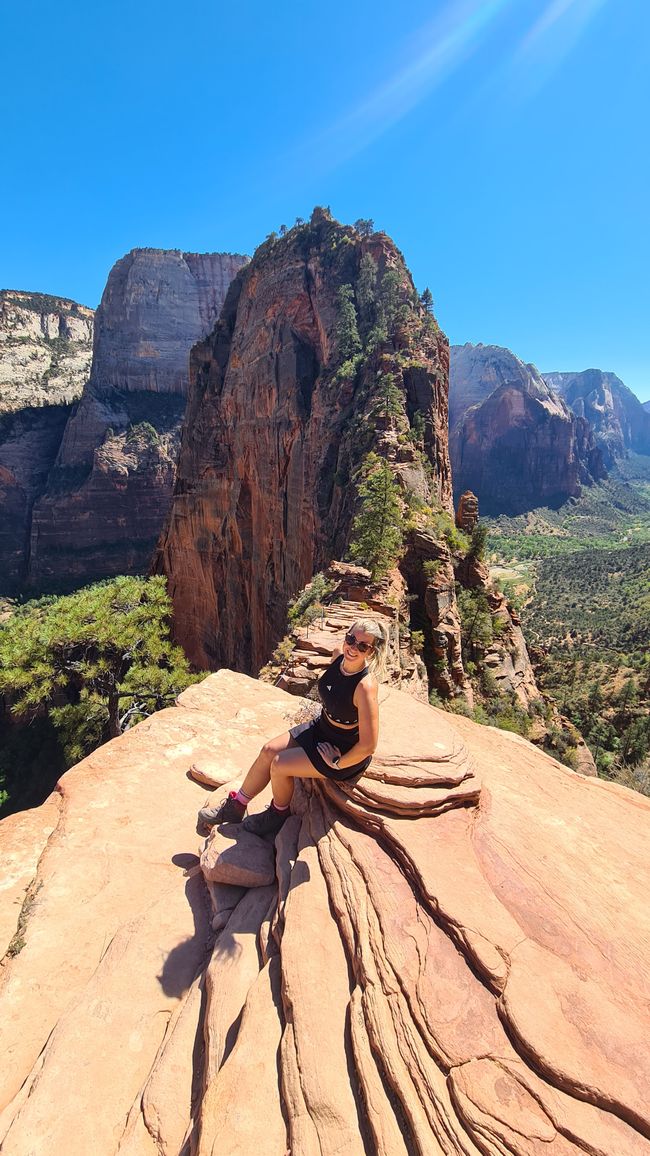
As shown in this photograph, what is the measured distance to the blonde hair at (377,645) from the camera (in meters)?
4.23

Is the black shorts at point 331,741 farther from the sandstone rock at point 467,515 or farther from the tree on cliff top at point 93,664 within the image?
the sandstone rock at point 467,515

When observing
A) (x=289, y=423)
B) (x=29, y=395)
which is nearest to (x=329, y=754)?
(x=289, y=423)

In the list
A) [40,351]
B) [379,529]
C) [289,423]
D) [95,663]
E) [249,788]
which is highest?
[40,351]

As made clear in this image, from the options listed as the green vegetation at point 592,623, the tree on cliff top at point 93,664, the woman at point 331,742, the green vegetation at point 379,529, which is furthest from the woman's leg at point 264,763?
the green vegetation at point 592,623

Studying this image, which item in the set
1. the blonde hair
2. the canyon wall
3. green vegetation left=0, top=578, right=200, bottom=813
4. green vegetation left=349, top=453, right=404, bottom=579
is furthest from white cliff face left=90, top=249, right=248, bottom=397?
the blonde hair

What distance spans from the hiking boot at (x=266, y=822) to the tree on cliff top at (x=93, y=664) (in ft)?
32.0

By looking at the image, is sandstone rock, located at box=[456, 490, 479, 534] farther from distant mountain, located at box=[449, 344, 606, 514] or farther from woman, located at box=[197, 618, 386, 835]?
distant mountain, located at box=[449, 344, 606, 514]

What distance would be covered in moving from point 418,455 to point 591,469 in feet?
546

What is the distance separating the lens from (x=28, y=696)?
13.4 m

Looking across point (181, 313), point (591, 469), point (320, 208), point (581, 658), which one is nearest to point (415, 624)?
point (581, 658)

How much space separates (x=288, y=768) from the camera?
4.64 m

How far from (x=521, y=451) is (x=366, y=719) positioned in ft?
537

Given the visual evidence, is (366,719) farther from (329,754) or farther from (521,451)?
(521,451)

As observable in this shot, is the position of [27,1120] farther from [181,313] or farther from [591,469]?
[591,469]
